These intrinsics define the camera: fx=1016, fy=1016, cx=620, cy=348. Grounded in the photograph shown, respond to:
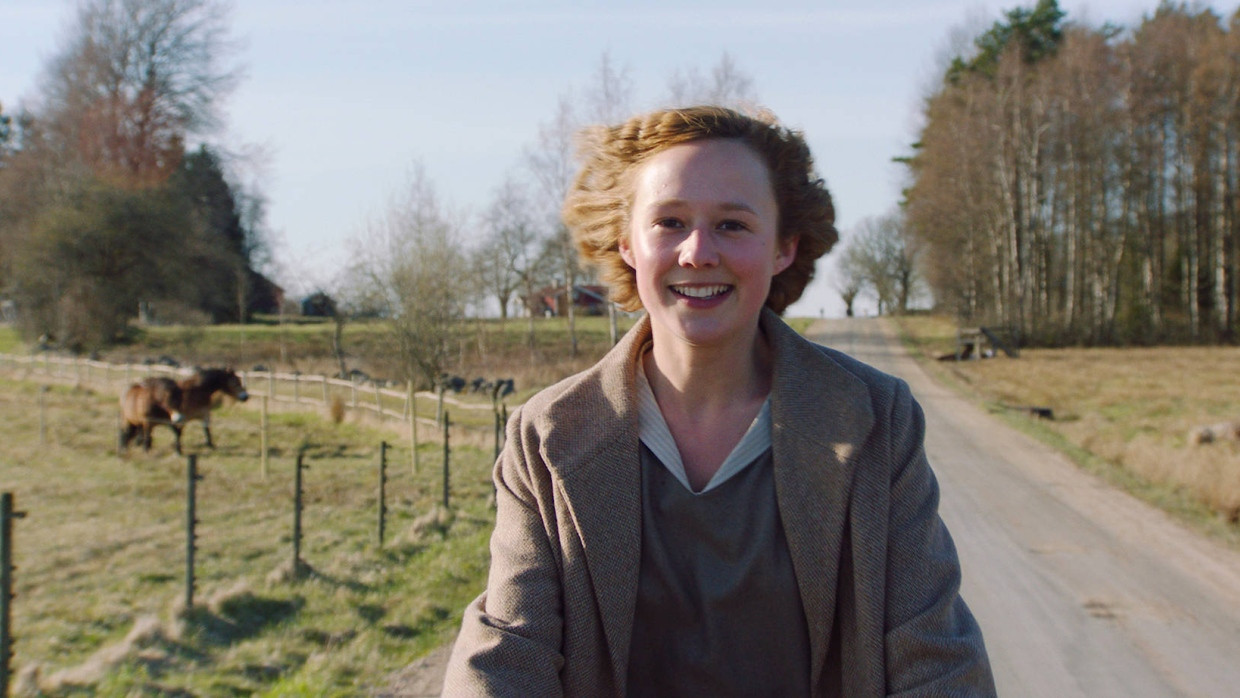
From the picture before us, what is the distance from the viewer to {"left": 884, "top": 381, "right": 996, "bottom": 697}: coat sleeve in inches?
67.1

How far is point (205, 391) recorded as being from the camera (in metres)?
17.8

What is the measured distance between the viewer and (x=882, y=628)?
174cm

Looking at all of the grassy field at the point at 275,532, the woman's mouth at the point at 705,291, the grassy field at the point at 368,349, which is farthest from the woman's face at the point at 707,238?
the grassy field at the point at 368,349

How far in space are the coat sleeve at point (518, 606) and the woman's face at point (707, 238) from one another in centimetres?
39

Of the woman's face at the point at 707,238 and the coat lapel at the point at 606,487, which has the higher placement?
the woman's face at the point at 707,238

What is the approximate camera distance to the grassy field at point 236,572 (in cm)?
530

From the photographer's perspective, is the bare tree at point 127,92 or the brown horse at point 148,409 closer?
the brown horse at point 148,409

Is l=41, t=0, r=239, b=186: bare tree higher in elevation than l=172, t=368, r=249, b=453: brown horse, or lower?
higher

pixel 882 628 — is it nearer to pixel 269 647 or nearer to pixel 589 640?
pixel 589 640

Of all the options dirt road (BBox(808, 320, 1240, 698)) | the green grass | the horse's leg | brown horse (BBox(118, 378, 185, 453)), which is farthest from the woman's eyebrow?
the green grass

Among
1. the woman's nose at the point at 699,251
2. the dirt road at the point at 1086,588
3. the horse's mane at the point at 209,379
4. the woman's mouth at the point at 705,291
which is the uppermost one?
the woman's nose at the point at 699,251

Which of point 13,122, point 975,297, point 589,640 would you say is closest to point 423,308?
point 589,640

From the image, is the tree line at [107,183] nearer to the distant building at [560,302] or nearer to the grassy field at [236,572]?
the distant building at [560,302]

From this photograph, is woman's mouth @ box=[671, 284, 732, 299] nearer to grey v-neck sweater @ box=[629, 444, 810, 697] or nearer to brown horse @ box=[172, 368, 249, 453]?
grey v-neck sweater @ box=[629, 444, 810, 697]
